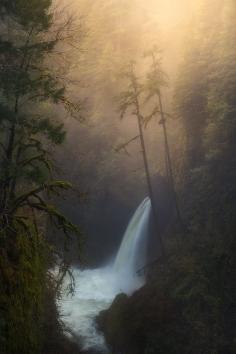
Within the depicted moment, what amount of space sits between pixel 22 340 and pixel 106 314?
49.5 ft

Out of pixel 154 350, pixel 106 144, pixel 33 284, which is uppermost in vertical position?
pixel 106 144

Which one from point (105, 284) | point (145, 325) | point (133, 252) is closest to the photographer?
point (145, 325)

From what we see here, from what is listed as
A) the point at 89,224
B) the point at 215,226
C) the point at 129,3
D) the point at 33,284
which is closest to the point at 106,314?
the point at 215,226

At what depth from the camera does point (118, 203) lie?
33.8m

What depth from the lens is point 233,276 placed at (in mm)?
18953

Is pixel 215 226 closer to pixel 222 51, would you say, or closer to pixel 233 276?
pixel 233 276

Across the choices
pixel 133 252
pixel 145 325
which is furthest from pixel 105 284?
pixel 145 325

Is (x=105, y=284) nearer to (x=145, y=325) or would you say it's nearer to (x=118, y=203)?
(x=118, y=203)

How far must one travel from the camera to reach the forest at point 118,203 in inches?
401

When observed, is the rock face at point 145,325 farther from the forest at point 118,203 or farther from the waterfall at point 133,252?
the waterfall at point 133,252

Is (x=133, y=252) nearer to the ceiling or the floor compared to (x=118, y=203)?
nearer to the floor

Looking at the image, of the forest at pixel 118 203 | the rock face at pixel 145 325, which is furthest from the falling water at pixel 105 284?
the rock face at pixel 145 325

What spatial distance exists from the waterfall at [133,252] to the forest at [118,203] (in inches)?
3.7

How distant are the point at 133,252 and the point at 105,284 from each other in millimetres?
3141
